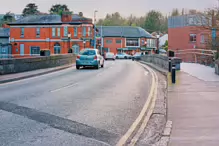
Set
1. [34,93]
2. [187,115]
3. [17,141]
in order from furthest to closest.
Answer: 1. [34,93]
2. [187,115]
3. [17,141]

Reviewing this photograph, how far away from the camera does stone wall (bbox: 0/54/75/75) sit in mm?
22453

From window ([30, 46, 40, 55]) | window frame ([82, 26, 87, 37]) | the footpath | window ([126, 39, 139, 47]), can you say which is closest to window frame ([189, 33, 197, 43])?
window frame ([82, 26, 87, 37])

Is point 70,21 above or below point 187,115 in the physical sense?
above

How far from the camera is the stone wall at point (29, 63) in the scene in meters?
22.5

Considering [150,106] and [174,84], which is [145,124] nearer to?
[150,106]

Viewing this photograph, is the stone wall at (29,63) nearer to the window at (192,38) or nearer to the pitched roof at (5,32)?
the window at (192,38)

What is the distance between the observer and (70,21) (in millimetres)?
75062

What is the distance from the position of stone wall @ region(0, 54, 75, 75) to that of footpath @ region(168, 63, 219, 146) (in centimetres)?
1026

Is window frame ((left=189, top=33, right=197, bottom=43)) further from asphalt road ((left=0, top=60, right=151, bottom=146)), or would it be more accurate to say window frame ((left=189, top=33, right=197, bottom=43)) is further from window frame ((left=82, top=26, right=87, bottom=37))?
asphalt road ((left=0, top=60, right=151, bottom=146))

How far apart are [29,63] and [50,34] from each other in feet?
163

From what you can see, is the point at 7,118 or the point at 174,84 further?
the point at 174,84

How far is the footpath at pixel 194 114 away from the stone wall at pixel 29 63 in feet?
33.7

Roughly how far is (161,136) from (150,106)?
3.83m

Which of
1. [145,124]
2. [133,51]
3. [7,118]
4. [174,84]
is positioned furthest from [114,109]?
[133,51]
